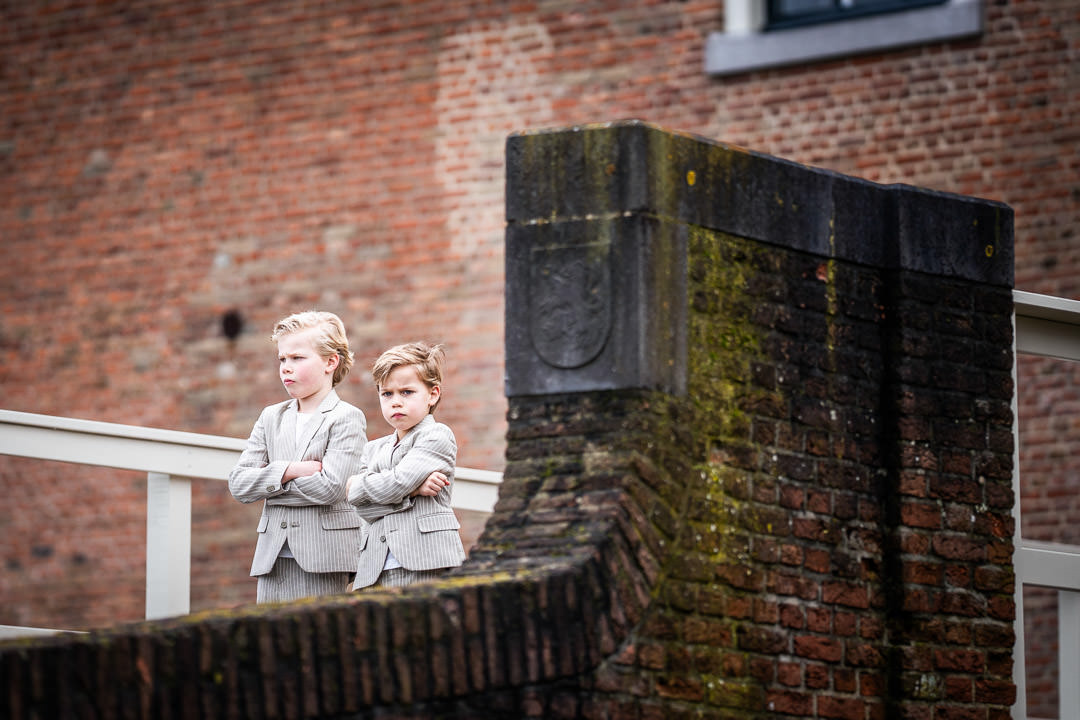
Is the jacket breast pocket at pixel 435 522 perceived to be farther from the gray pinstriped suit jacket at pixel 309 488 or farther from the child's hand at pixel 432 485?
the gray pinstriped suit jacket at pixel 309 488

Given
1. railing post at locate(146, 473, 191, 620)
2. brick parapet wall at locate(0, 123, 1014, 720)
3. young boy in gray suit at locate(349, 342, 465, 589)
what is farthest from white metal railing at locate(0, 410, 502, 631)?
brick parapet wall at locate(0, 123, 1014, 720)

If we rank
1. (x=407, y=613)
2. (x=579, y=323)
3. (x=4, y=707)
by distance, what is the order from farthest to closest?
(x=579, y=323)
(x=407, y=613)
(x=4, y=707)

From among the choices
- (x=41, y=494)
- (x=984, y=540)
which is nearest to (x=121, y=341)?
(x=41, y=494)

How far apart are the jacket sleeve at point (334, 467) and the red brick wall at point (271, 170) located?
588cm

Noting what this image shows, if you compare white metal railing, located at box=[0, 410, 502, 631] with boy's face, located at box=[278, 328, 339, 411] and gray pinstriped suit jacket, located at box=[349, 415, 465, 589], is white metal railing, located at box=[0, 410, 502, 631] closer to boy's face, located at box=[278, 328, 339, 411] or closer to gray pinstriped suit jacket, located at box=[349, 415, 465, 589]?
boy's face, located at box=[278, 328, 339, 411]

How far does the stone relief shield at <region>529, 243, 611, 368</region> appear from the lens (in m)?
4.86

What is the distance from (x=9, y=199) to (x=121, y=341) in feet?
5.07

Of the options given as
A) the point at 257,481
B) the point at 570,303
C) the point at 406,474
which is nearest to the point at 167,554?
the point at 257,481

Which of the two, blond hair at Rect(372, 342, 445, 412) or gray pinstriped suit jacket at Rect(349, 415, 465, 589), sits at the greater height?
blond hair at Rect(372, 342, 445, 412)

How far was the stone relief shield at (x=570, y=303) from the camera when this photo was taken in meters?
4.86

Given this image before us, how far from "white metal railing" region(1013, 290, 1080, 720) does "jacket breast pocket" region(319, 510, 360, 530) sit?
230cm

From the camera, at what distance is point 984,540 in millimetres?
5754

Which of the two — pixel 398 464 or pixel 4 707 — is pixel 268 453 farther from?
pixel 4 707

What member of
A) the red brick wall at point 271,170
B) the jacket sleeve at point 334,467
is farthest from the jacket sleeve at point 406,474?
the red brick wall at point 271,170
